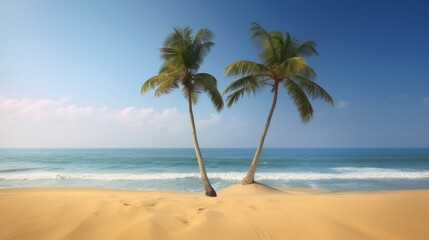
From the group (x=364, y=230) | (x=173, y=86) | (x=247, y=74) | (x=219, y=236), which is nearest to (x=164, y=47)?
(x=173, y=86)

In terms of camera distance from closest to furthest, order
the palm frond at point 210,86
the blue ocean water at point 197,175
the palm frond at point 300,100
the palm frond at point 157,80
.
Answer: the palm frond at point 157,80
the palm frond at point 210,86
the palm frond at point 300,100
the blue ocean water at point 197,175

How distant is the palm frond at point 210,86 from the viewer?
10.8 meters

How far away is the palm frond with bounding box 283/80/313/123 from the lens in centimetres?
1194

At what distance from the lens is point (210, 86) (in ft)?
35.7

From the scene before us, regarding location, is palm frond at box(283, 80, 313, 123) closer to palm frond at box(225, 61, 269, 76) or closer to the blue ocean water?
palm frond at box(225, 61, 269, 76)

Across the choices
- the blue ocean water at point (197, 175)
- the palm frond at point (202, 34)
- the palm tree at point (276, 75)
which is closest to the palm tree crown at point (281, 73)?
the palm tree at point (276, 75)

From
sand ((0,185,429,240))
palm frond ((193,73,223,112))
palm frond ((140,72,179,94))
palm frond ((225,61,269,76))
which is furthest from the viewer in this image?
palm frond ((225,61,269,76))

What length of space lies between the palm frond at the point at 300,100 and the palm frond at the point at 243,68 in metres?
1.80

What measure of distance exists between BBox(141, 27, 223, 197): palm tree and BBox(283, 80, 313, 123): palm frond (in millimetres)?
4204

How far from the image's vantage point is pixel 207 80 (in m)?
10.9

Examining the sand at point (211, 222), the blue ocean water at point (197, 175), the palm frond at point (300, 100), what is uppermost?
the palm frond at point (300, 100)

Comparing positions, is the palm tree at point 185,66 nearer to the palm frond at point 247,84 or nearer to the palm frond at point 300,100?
the palm frond at point 247,84

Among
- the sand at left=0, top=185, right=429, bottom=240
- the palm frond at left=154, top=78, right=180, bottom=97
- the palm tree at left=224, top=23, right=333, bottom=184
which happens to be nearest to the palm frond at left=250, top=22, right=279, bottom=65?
the palm tree at left=224, top=23, right=333, bottom=184

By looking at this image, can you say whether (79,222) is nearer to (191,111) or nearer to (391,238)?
(391,238)
